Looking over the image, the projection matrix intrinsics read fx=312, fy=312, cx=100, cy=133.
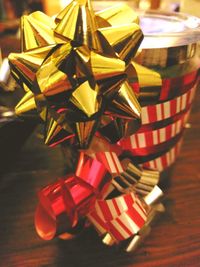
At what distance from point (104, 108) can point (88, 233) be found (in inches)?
6.2

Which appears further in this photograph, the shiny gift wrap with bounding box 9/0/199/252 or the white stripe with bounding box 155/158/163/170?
the white stripe with bounding box 155/158/163/170

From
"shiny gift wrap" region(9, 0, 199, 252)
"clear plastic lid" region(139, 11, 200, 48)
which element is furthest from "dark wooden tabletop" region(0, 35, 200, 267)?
"clear plastic lid" region(139, 11, 200, 48)

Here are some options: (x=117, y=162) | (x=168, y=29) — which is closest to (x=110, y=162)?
(x=117, y=162)

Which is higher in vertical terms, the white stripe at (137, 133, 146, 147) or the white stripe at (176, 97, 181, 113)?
the white stripe at (176, 97, 181, 113)

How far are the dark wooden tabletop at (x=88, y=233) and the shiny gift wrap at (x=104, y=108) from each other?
0.04 ft

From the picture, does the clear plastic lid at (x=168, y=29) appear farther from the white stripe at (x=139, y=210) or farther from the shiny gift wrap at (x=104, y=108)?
the white stripe at (x=139, y=210)

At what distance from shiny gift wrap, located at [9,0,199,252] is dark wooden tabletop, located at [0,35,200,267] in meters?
0.01

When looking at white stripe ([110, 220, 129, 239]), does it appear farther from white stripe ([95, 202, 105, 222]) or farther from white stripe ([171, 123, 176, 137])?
white stripe ([171, 123, 176, 137])

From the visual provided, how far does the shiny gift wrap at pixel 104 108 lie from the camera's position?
23 centimetres

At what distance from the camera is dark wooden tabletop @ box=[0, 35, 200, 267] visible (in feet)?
0.98

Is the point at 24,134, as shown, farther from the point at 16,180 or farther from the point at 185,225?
the point at 185,225

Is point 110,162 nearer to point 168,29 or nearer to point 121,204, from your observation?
point 121,204

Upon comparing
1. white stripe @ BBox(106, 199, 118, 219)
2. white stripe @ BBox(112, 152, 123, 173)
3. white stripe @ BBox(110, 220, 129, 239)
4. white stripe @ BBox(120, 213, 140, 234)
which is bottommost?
white stripe @ BBox(110, 220, 129, 239)

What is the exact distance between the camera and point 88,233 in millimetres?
332
